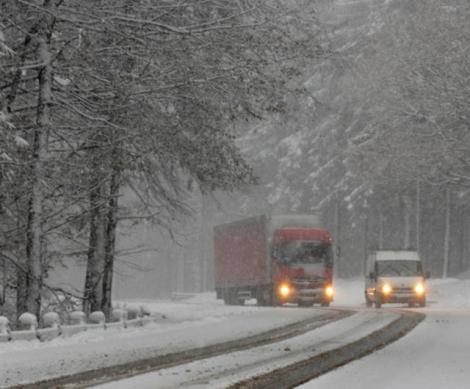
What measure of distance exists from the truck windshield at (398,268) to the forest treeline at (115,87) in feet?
61.4

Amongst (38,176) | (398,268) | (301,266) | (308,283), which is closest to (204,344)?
(38,176)

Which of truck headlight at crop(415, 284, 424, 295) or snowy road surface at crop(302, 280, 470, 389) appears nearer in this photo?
snowy road surface at crop(302, 280, 470, 389)

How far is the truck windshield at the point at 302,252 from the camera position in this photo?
41.8 metres

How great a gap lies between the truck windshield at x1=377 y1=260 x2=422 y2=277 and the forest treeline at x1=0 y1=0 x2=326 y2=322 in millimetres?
18718

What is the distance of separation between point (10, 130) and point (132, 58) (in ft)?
12.7

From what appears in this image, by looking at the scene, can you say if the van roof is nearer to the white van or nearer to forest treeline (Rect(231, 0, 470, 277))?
the white van

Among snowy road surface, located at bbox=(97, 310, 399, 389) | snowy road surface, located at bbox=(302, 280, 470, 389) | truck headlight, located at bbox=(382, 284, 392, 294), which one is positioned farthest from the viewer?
truck headlight, located at bbox=(382, 284, 392, 294)

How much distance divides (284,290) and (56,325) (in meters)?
20.6

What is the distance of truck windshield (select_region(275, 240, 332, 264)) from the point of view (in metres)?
41.8

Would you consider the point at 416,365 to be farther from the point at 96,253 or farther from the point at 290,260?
the point at 290,260

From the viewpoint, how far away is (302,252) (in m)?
41.8

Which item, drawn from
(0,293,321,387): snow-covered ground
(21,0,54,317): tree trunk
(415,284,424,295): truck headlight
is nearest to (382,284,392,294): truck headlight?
(415,284,424,295): truck headlight

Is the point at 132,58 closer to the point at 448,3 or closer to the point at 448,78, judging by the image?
the point at 448,78

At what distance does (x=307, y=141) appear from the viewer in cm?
6644
